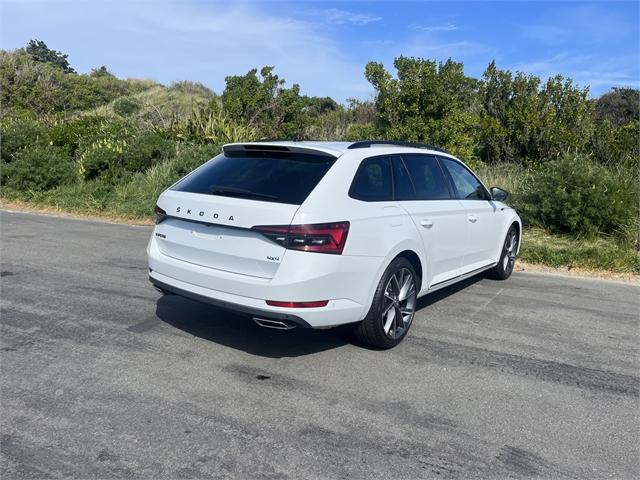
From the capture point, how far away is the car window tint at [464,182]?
6.27 meters

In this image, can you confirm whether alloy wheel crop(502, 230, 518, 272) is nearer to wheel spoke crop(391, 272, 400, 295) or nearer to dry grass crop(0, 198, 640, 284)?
dry grass crop(0, 198, 640, 284)

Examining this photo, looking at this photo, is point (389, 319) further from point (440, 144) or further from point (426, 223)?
point (440, 144)

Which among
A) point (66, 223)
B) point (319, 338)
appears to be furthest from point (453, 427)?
point (66, 223)

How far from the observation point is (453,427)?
3.58 metres

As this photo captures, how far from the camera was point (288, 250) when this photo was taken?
403 centimetres

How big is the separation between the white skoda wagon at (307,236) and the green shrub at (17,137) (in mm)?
13577

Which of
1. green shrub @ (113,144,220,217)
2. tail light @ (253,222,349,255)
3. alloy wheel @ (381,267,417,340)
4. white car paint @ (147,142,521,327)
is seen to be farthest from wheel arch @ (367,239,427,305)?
green shrub @ (113,144,220,217)

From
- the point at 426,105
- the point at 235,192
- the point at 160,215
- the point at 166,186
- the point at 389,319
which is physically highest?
the point at 426,105

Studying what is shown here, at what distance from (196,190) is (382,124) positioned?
A: 9754mm

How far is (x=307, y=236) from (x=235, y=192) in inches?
30.3

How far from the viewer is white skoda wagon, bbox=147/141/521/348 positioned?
13.4ft

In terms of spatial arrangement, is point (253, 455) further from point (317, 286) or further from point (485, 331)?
point (485, 331)

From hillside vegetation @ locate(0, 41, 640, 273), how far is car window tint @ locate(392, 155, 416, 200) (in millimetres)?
4580

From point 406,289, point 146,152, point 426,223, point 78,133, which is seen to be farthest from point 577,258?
point 78,133
